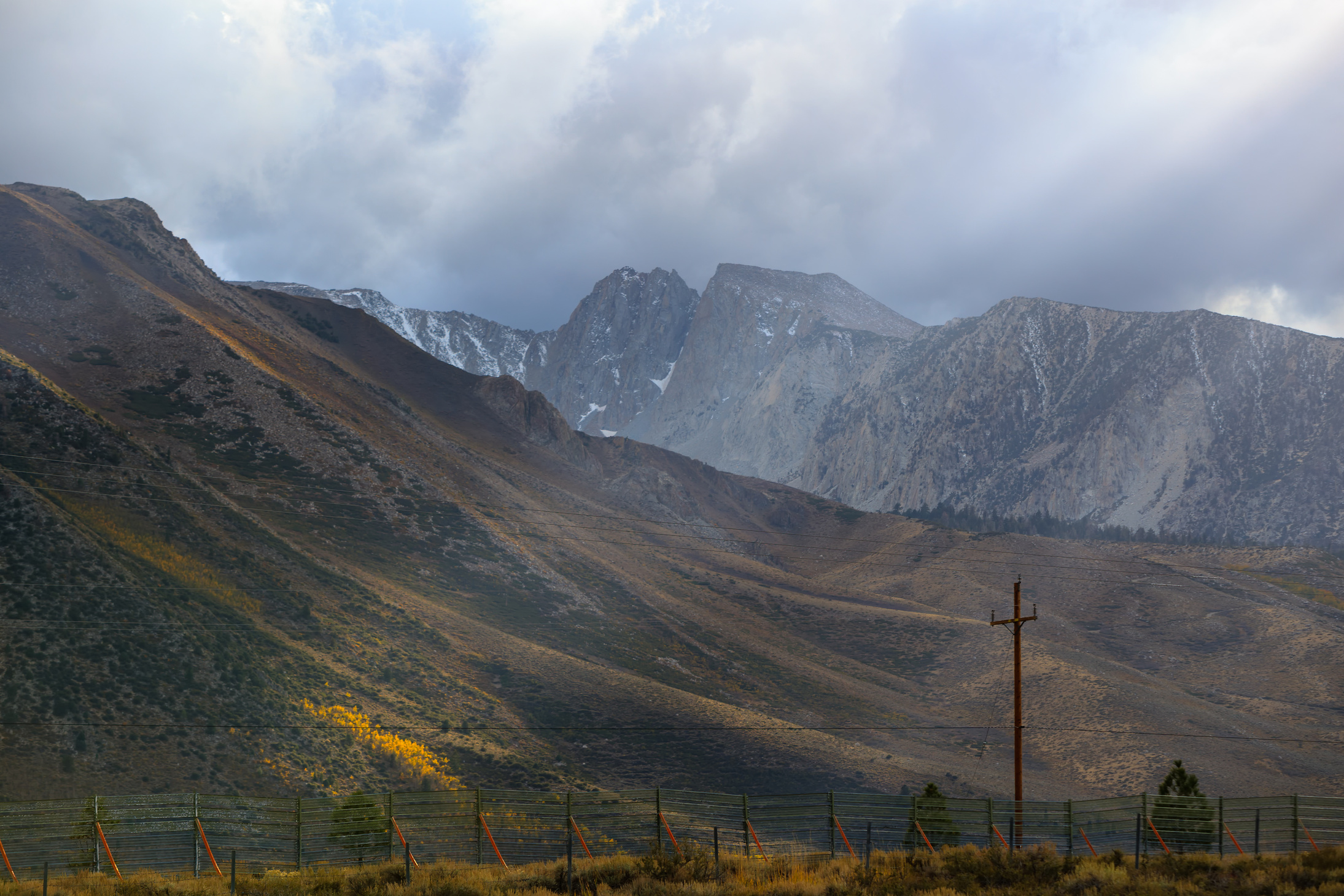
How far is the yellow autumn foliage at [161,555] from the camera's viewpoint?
55406 millimetres

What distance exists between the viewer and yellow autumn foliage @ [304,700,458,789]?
49531 mm

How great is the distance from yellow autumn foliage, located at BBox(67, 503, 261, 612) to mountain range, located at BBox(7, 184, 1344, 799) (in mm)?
293

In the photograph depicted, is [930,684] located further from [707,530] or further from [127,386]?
[127,386]

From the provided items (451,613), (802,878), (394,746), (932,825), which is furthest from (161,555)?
(802,878)

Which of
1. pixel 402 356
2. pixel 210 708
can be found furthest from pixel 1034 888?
pixel 402 356

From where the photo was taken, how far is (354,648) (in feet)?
198

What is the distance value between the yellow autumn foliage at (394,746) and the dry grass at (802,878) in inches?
1047

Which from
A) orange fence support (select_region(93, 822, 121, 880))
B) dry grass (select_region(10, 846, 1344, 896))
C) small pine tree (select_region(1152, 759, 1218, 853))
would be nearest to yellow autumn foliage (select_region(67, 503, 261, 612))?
orange fence support (select_region(93, 822, 121, 880))

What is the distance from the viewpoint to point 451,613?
74562 mm

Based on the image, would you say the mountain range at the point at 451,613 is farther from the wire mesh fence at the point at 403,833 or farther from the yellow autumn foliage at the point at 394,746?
the wire mesh fence at the point at 403,833

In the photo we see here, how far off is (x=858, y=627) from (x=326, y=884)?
8734 cm

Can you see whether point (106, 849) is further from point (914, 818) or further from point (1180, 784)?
point (1180, 784)

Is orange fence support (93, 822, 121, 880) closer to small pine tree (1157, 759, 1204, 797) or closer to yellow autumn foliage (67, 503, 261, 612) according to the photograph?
yellow autumn foliage (67, 503, 261, 612)

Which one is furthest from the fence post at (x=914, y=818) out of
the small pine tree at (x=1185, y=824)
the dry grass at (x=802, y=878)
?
the small pine tree at (x=1185, y=824)
